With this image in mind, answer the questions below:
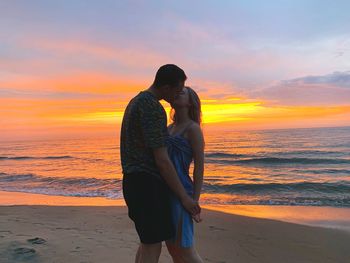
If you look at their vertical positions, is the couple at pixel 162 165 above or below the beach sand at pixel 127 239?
above

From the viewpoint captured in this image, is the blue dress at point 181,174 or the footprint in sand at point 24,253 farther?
the footprint in sand at point 24,253

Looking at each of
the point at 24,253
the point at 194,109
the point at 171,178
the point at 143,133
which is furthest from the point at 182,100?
the point at 24,253

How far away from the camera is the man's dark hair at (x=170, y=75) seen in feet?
7.20

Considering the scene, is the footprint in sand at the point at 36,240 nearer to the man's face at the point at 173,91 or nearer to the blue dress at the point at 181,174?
the blue dress at the point at 181,174

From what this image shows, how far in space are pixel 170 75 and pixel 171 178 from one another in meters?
0.65

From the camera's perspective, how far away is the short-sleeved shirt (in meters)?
2.16

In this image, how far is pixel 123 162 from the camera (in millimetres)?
2307

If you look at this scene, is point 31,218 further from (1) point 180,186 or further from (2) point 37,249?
(1) point 180,186

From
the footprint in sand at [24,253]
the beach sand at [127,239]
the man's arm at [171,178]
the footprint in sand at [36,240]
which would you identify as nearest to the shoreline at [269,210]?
the beach sand at [127,239]

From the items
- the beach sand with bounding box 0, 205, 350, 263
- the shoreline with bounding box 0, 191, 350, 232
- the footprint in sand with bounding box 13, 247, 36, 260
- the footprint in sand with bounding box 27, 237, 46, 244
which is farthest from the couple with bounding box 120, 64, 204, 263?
the shoreline with bounding box 0, 191, 350, 232

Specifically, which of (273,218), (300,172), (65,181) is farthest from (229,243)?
(300,172)

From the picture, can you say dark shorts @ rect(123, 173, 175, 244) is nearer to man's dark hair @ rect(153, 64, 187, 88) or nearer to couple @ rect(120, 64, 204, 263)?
couple @ rect(120, 64, 204, 263)

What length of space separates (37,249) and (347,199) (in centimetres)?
890

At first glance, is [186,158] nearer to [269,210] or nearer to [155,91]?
[155,91]
